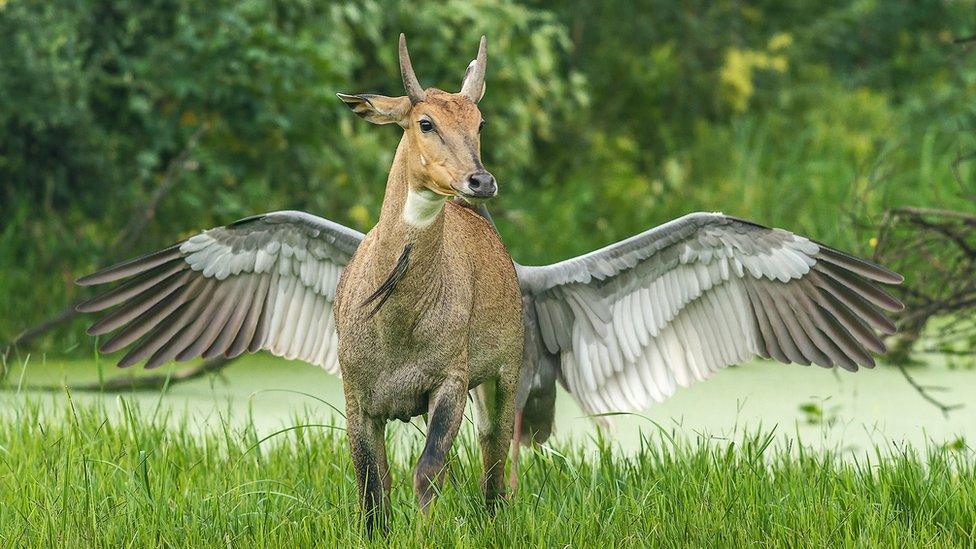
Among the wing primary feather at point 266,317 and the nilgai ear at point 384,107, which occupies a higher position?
the nilgai ear at point 384,107

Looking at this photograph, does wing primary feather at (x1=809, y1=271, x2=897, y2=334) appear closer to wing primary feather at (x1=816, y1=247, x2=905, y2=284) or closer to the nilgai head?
wing primary feather at (x1=816, y1=247, x2=905, y2=284)

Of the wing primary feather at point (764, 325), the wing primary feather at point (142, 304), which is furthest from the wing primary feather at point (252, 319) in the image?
the wing primary feather at point (764, 325)

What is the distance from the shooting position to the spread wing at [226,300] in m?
4.28

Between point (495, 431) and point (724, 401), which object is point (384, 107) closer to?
point (495, 431)

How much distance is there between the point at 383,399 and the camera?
3428 mm

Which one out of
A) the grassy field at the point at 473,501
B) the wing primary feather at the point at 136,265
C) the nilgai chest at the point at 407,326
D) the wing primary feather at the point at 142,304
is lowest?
the grassy field at the point at 473,501

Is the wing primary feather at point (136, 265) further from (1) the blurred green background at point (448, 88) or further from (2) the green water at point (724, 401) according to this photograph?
(1) the blurred green background at point (448, 88)

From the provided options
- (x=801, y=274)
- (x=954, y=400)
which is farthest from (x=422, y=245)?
(x=954, y=400)

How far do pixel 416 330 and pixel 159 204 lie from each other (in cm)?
447

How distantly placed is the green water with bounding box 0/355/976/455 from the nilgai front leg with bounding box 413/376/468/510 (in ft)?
5.32

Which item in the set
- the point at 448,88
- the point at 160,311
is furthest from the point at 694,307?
the point at 448,88

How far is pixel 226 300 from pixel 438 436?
1.27 m

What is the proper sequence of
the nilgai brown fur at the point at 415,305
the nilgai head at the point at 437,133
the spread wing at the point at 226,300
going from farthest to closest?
1. the spread wing at the point at 226,300
2. the nilgai brown fur at the point at 415,305
3. the nilgai head at the point at 437,133

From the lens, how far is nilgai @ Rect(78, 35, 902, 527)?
12.0ft
